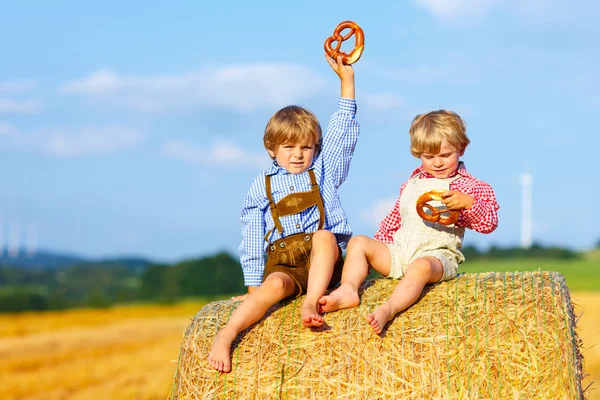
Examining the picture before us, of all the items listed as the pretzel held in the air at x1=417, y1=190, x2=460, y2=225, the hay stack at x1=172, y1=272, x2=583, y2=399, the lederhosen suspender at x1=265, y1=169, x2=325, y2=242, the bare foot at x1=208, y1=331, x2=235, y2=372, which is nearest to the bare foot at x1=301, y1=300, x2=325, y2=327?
the hay stack at x1=172, y1=272, x2=583, y2=399

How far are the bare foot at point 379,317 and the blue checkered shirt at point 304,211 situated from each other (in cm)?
80

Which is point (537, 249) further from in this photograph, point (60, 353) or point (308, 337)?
point (308, 337)

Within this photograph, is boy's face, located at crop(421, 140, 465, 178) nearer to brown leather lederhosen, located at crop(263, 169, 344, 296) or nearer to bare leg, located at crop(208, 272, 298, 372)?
brown leather lederhosen, located at crop(263, 169, 344, 296)

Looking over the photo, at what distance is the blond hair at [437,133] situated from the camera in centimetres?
508

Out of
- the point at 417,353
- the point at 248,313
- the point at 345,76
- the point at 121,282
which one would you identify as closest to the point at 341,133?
the point at 345,76

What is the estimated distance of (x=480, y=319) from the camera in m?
4.68

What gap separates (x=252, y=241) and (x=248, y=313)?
66 cm

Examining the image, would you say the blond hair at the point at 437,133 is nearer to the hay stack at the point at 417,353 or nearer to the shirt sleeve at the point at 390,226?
the shirt sleeve at the point at 390,226

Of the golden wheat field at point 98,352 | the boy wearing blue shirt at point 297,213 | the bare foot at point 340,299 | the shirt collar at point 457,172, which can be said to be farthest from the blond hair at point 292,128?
the golden wheat field at point 98,352

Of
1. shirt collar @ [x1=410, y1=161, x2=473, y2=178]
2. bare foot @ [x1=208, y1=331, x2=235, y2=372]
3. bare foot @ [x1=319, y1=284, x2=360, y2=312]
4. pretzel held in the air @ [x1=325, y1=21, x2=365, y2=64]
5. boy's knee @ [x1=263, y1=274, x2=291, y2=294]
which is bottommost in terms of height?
bare foot @ [x1=208, y1=331, x2=235, y2=372]

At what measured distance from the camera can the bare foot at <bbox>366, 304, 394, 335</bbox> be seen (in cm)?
445

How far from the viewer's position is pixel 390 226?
548cm

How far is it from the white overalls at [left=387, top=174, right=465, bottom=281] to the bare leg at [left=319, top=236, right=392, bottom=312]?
0.08 meters

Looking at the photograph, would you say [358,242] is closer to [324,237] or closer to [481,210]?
[324,237]
